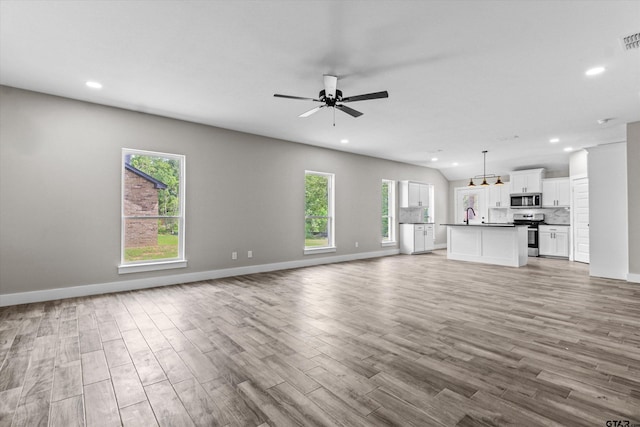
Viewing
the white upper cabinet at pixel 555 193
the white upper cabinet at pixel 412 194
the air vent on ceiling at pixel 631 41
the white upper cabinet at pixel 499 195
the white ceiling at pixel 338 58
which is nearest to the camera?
the white ceiling at pixel 338 58

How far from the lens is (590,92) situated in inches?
158

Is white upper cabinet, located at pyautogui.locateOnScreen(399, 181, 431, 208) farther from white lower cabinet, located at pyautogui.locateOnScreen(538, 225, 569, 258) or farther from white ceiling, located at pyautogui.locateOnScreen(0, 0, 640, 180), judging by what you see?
white ceiling, located at pyautogui.locateOnScreen(0, 0, 640, 180)

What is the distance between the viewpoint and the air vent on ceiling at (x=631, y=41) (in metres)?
2.75

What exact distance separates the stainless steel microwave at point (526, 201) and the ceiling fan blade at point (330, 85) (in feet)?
27.1

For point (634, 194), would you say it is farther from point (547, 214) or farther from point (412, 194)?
point (412, 194)

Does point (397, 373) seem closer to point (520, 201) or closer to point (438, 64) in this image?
point (438, 64)

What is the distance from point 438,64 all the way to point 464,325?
2834 millimetres

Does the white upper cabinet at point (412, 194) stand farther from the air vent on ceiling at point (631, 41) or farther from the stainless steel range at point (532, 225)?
the air vent on ceiling at point (631, 41)

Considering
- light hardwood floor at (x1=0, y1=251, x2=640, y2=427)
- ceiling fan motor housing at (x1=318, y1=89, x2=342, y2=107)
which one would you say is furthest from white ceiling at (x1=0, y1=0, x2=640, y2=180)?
light hardwood floor at (x1=0, y1=251, x2=640, y2=427)

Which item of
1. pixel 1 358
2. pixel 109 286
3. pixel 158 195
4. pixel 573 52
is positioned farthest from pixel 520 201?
pixel 1 358

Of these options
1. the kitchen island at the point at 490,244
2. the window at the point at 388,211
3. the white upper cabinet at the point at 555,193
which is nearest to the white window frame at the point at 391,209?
the window at the point at 388,211

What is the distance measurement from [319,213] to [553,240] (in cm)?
662

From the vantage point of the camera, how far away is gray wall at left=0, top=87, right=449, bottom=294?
395 cm

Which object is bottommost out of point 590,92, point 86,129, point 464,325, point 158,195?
point 464,325
